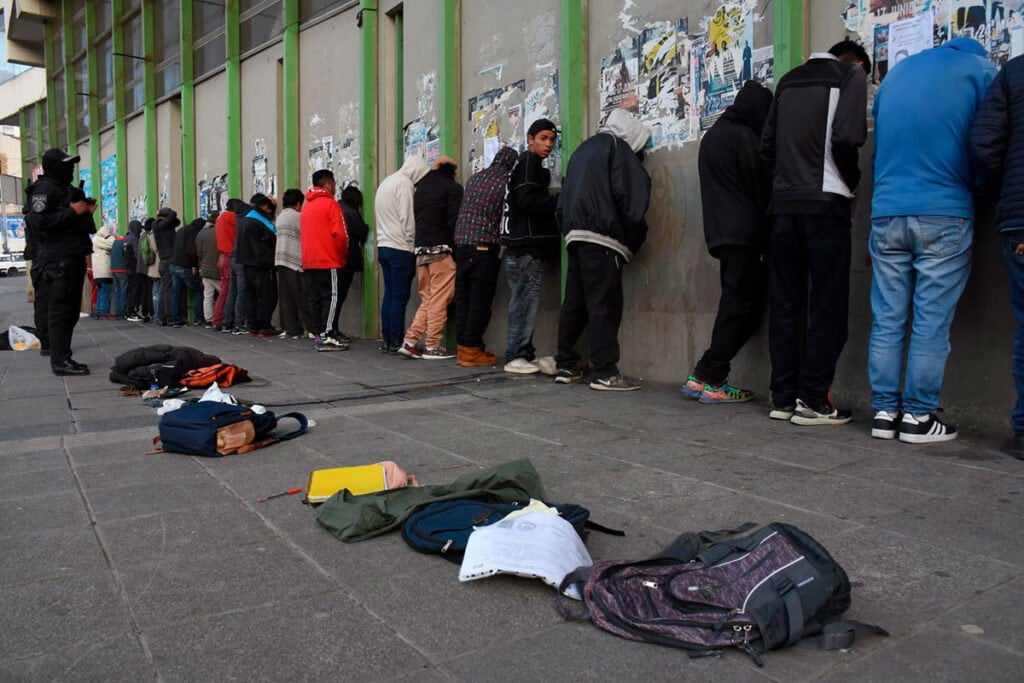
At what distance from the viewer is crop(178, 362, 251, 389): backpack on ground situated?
680 cm

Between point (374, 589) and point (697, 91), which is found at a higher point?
point (697, 91)

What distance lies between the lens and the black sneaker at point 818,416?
Result: 4820 millimetres

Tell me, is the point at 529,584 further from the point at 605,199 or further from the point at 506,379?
the point at 506,379

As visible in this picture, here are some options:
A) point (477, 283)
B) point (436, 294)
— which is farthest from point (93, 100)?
point (477, 283)

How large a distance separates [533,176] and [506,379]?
1669 mm

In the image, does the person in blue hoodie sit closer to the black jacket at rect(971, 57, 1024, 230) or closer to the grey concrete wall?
the black jacket at rect(971, 57, 1024, 230)

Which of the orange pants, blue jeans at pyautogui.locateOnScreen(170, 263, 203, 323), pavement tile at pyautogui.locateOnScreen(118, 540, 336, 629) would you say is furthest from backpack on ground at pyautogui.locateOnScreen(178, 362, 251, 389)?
blue jeans at pyautogui.locateOnScreen(170, 263, 203, 323)

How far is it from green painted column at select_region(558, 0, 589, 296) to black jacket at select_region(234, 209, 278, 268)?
220 inches

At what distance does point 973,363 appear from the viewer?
4641 mm

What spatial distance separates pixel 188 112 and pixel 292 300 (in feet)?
21.4

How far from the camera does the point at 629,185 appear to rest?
19.9 ft

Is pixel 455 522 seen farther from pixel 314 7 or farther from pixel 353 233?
pixel 314 7

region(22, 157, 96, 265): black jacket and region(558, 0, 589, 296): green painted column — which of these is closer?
region(558, 0, 589, 296): green painted column

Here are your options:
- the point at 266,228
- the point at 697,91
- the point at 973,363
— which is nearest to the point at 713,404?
the point at 973,363
